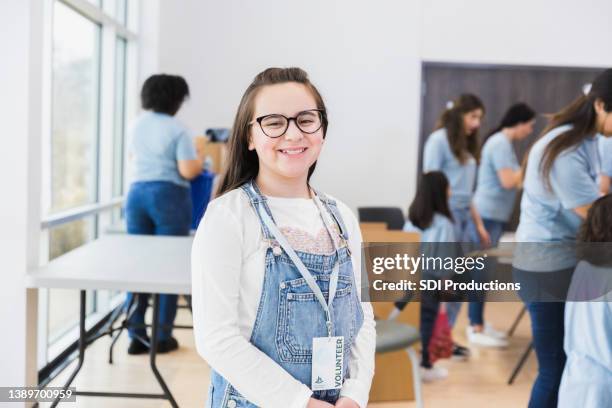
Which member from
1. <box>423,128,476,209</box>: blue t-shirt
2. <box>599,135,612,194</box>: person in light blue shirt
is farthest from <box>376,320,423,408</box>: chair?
<box>423,128,476,209</box>: blue t-shirt

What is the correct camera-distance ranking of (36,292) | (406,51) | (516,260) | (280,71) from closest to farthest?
(280,71) < (516,260) < (36,292) < (406,51)

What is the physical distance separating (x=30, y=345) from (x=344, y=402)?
1540 millimetres

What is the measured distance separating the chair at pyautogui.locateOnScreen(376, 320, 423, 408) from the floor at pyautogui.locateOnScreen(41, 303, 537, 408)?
56cm

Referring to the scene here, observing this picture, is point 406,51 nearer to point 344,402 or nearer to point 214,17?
point 214,17

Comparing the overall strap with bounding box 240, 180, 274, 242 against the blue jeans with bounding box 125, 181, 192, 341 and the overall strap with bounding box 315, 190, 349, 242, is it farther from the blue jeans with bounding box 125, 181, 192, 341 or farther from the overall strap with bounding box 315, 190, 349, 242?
the blue jeans with bounding box 125, 181, 192, 341

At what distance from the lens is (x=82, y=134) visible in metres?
3.95

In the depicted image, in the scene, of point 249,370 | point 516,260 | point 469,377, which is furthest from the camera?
point 469,377

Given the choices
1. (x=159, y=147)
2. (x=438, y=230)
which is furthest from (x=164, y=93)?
(x=438, y=230)

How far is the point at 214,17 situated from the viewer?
11.4ft

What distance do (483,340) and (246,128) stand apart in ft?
9.95

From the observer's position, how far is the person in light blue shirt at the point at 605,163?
91.9 inches

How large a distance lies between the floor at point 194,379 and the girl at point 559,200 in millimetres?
809

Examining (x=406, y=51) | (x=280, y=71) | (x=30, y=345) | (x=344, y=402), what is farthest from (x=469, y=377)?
(x=280, y=71)

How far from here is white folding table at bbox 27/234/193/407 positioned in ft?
7.40
